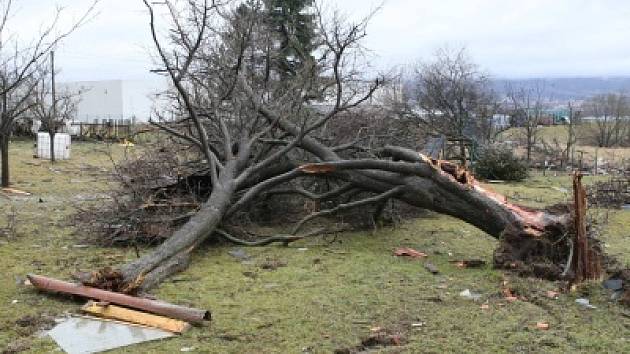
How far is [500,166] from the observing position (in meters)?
16.2

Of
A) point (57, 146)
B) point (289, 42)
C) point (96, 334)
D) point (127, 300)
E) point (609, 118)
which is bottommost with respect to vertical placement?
point (96, 334)

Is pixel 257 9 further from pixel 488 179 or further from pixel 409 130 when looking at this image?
pixel 488 179

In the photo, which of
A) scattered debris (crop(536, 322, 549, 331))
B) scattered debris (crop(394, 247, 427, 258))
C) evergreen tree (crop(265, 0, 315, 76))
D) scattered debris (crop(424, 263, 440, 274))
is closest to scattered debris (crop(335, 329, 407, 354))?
scattered debris (crop(536, 322, 549, 331))

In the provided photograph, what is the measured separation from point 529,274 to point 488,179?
428 inches

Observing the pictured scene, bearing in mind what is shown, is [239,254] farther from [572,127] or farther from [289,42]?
[572,127]

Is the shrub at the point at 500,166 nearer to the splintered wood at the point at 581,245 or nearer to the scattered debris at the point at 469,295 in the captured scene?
the splintered wood at the point at 581,245

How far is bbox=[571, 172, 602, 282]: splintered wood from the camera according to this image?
545cm

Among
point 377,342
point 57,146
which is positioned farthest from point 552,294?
point 57,146

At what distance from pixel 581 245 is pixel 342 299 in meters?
2.00

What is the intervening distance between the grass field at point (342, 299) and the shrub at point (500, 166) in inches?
313

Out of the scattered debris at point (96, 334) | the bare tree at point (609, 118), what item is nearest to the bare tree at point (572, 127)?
the bare tree at point (609, 118)

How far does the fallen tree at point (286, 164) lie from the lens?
235 inches

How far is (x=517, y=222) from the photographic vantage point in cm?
614

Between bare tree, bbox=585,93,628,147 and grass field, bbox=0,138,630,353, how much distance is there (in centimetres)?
2780
